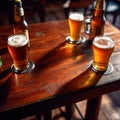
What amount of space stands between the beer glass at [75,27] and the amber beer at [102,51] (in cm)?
20

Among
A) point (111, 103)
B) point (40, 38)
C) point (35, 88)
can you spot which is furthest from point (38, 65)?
point (111, 103)

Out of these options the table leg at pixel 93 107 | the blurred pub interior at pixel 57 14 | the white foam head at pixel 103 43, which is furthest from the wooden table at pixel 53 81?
the blurred pub interior at pixel 57 14

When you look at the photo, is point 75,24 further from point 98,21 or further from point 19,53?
point 19,53

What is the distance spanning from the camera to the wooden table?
2.40ft

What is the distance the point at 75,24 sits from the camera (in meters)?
1.05

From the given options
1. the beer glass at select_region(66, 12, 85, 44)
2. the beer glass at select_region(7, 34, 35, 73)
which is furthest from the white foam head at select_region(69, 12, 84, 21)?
the beer glass at select_region(7, 34, 35, 73)

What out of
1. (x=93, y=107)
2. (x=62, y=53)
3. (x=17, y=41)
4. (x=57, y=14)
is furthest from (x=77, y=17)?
(x=57, y=14)

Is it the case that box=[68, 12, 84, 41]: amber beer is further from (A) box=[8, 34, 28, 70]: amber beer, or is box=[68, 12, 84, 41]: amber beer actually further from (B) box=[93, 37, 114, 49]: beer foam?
(A) box=[8, 34, 28, 70]: amber beer

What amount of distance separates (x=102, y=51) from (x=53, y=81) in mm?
246

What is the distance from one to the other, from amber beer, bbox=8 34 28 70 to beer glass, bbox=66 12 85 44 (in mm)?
311

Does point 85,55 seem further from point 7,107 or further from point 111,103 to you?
point 111,103

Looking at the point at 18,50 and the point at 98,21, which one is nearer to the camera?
the point at 18,50

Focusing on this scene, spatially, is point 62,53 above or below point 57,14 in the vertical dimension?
above

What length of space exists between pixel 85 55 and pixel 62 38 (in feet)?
0.69
